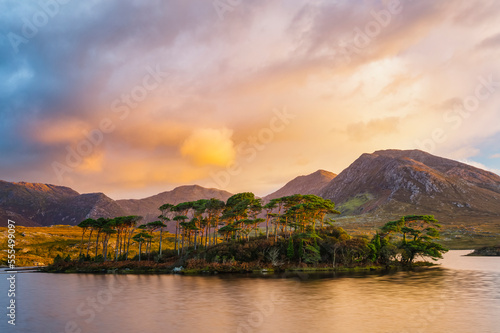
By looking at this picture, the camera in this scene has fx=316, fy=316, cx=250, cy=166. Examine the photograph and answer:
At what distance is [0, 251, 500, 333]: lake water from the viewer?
31.8 metres

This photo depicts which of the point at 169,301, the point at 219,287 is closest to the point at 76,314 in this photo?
the point at 169,301

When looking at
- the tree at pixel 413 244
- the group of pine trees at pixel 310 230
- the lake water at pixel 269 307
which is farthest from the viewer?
the tree at pixel 413 244

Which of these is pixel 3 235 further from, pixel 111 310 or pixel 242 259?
pixel 111 310

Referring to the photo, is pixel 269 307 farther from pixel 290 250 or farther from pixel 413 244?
pixel 413 244

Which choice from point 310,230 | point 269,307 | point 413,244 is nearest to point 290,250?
point 310,230

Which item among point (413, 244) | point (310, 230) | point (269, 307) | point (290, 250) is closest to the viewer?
point (269, 307)

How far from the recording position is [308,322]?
32531 millimetres

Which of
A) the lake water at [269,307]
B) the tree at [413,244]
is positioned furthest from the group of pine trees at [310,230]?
the lake water at [269,307]

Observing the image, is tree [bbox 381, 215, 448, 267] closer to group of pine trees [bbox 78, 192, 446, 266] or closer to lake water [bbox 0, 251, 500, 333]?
group of pine trees [bbox 78, 192, 446, 266]

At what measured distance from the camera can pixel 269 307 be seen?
40156 millimetres

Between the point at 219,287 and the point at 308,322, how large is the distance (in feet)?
99.0

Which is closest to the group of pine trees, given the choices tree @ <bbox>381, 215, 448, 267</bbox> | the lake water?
tree @ <bbox>381, 215, 448, 267</bbox>

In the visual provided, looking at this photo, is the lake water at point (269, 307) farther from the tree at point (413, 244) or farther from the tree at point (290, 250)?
the tree at point (413, 244)

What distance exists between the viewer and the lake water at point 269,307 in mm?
31828
